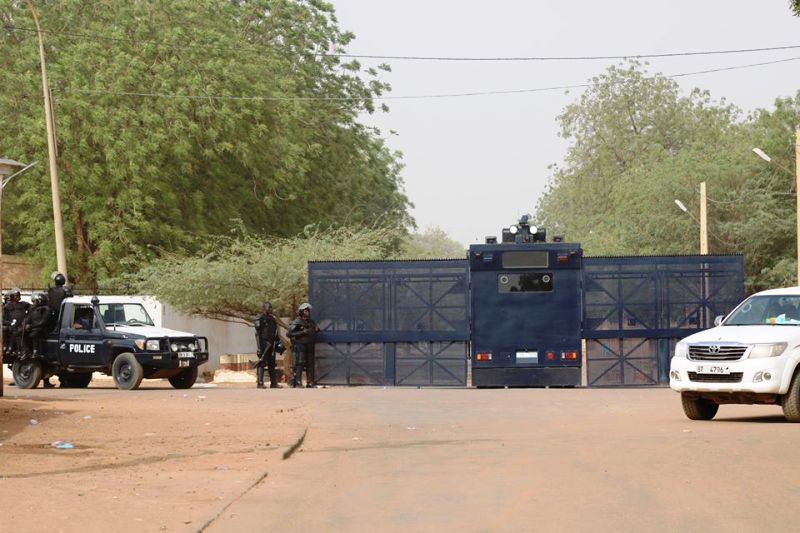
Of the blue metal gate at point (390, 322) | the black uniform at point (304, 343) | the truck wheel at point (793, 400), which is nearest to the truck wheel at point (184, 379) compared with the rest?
the black uniform at point (304, 343)

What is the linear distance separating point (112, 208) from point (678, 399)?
100ft

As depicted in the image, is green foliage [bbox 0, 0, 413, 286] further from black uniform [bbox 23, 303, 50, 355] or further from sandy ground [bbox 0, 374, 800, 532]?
sandy ground [bbox 0, 374, 800, 532]

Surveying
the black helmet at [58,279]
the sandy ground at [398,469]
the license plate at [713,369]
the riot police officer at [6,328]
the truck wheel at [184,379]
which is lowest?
the sandy ground at [398,469]

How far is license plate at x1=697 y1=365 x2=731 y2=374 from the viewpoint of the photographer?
20078mm

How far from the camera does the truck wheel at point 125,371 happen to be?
3350 cm

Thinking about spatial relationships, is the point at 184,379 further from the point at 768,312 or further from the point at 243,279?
the point at 768,312

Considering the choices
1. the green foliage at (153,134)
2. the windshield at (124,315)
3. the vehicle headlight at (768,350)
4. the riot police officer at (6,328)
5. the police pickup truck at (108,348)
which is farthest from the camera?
the green foliage at (153,134)

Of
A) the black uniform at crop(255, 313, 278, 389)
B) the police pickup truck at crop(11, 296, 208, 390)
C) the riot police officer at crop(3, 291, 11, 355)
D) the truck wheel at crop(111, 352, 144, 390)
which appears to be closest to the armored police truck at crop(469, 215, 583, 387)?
the black uniform at crop(255, 313, 278, 389)

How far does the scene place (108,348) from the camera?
33906 millimetres

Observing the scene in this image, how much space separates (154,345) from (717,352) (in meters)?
16.4

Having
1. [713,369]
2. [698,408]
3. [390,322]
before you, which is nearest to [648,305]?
[390,322]

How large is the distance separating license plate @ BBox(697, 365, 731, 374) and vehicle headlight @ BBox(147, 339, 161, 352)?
53.0 feet

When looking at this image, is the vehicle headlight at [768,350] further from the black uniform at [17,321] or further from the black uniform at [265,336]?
the black uniform at [17,321]

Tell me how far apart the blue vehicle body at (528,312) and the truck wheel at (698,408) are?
38.9 feet
